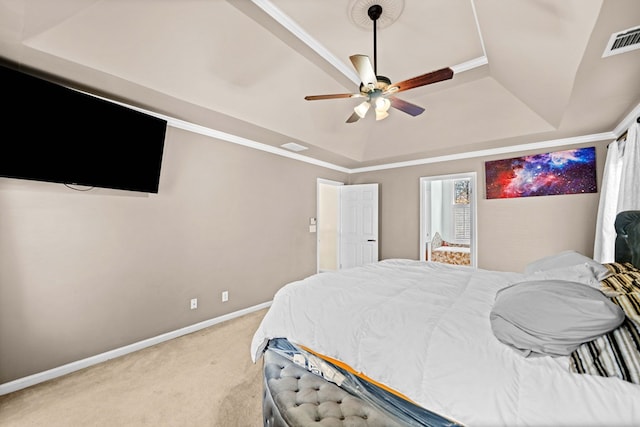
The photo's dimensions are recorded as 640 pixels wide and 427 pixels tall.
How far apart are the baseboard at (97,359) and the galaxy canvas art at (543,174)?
4416 mm

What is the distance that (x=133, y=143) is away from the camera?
2.49 meters

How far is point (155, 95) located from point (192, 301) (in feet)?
7.35

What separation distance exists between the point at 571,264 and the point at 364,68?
2128 mm

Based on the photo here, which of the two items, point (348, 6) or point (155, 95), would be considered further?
point (155, 95)

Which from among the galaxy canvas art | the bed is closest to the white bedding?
the bed

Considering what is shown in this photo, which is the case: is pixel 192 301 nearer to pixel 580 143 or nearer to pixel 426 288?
pixel 426 288

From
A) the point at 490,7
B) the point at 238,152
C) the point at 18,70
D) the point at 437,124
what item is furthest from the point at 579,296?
the point at 18,70

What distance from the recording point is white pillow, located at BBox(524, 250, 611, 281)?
5.66 feet

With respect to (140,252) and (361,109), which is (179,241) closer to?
(140,252)

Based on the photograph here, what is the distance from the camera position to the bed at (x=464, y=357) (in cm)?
96

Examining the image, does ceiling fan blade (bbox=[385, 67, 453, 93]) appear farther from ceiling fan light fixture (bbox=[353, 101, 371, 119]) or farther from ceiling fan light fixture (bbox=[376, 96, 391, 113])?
ceiling fan light fixture (bbox=[353, 101, 371, 119])

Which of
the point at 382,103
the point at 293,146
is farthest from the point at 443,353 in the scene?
the point at 293,146

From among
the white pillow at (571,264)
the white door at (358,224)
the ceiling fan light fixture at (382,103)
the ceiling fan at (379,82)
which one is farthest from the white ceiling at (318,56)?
the white door at (358,224)

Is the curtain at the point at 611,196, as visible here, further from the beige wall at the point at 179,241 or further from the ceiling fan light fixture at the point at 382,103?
the ceiling fan light fixture at the point at 382,103
